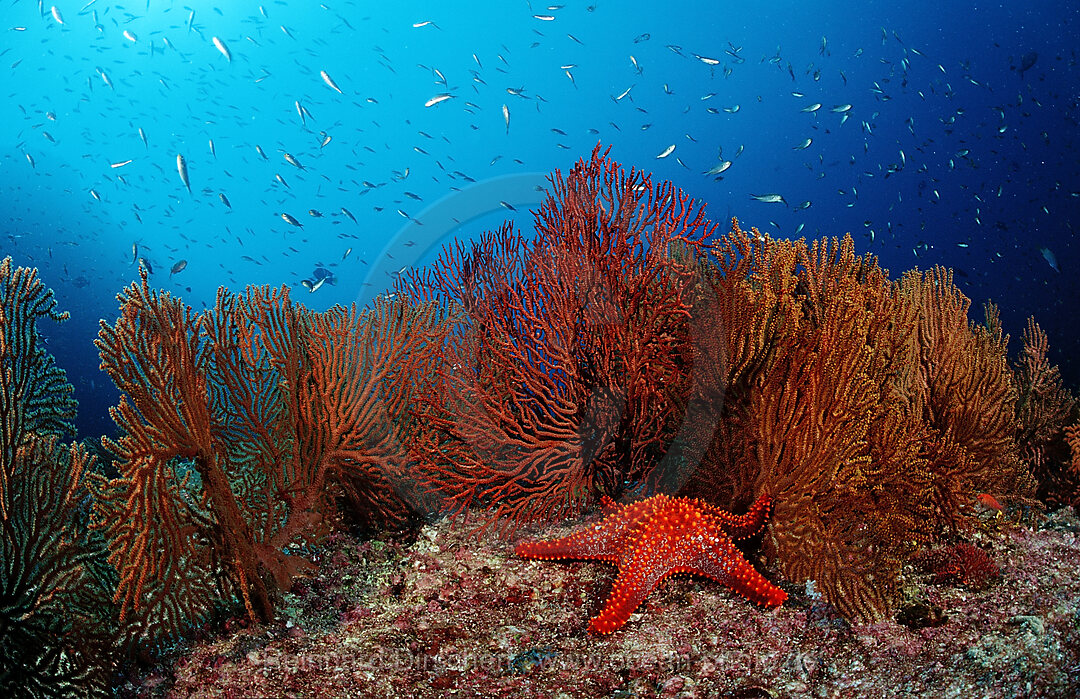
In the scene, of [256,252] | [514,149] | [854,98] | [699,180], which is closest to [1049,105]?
[854,98]

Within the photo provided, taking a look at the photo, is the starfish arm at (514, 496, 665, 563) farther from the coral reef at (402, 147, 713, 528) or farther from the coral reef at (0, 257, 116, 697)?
the coral reef at (0, 257, 116, 697)

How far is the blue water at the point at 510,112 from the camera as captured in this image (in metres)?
38.2

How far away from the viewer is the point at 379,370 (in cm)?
391

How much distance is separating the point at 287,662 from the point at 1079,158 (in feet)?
143

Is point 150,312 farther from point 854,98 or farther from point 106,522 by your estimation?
point 854,98

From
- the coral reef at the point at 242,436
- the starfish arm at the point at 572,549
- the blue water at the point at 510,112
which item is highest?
the blue water at the point at 510,112

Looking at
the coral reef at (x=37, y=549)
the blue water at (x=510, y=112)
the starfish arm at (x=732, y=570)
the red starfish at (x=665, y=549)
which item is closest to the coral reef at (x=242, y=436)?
the coral reef at (x=37, y=549)

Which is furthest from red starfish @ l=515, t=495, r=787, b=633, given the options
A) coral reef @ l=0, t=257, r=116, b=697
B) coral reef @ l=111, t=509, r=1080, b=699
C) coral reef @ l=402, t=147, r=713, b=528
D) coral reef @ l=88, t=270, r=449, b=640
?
coral reef @ l=0, t=257, r=116, b=697

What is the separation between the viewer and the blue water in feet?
125

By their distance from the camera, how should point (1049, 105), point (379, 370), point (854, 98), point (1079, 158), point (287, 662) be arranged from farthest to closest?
point (854, 98)
point (1049, 105)
point (1079, 158)
point (379, 370)
point (287, 662)

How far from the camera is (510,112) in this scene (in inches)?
2233

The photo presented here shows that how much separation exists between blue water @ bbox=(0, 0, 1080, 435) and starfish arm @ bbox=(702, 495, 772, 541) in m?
32.8

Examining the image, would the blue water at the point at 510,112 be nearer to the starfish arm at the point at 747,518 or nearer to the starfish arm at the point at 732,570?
the starfish arm at the point at 747,518

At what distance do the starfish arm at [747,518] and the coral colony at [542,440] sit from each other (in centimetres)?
1
